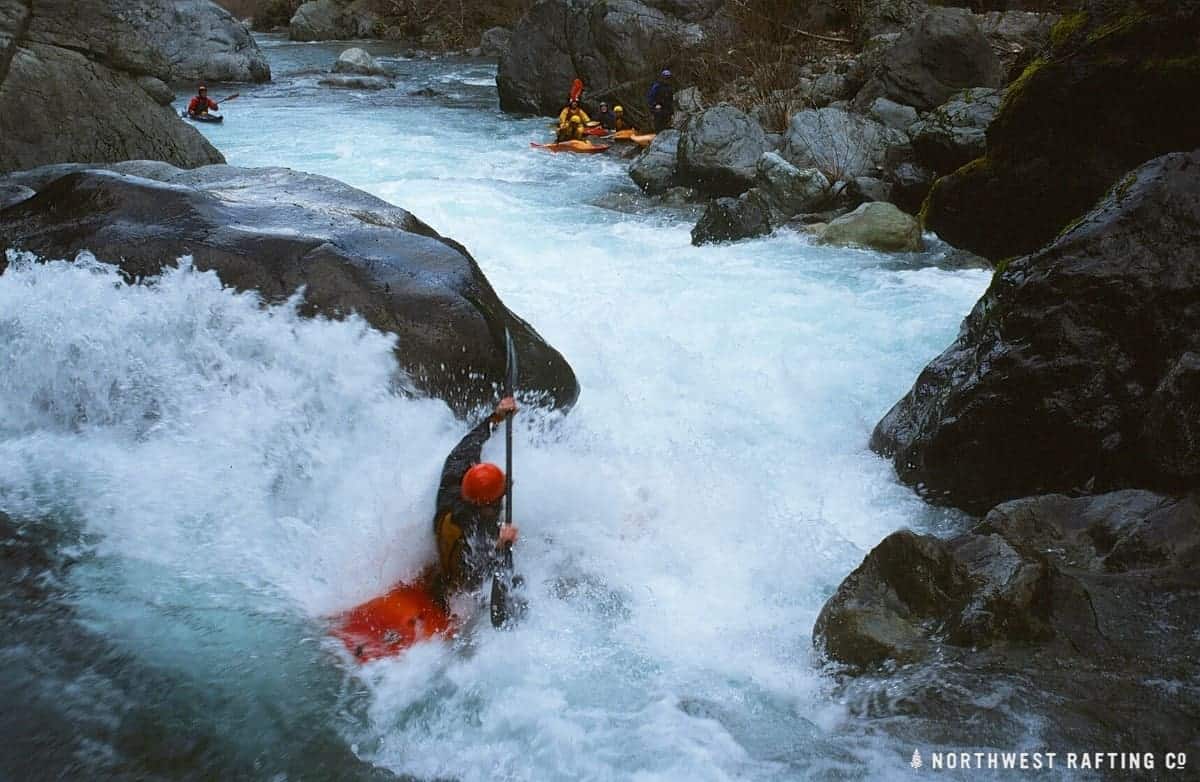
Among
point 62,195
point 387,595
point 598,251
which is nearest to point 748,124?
point 598,251

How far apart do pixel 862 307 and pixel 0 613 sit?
6033 mm

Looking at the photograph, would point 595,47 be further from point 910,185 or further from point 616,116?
point 910,185

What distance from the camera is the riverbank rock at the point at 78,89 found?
7.86 metres

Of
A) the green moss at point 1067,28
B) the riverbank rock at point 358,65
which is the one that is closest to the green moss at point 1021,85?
the green moss at point 1067,28

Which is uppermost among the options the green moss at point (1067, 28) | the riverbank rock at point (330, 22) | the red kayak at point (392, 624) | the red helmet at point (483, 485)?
the riverbank rock at point (330, 22)

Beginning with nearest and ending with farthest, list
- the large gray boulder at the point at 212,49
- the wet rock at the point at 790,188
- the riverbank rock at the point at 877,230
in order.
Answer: the riverbank rock at the point at 877,230
the wet rock at the point at 790,188
the large gray boulder at the point at 212,49

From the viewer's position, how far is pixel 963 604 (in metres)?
3.18

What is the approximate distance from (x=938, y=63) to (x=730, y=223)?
523 cm

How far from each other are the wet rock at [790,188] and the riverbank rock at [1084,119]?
401cm

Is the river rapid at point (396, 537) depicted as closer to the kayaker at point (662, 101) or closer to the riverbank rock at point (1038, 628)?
the riverbank rock at point (1038, 628)

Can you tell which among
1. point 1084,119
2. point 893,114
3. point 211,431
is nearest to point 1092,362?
point 1084,119

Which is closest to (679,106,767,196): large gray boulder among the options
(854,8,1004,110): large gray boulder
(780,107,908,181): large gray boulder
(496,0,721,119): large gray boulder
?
(780,107,908,181): large gray boulder

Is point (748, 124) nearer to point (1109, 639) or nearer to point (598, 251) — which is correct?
point (598, 251)

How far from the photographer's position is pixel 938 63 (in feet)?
40.5
